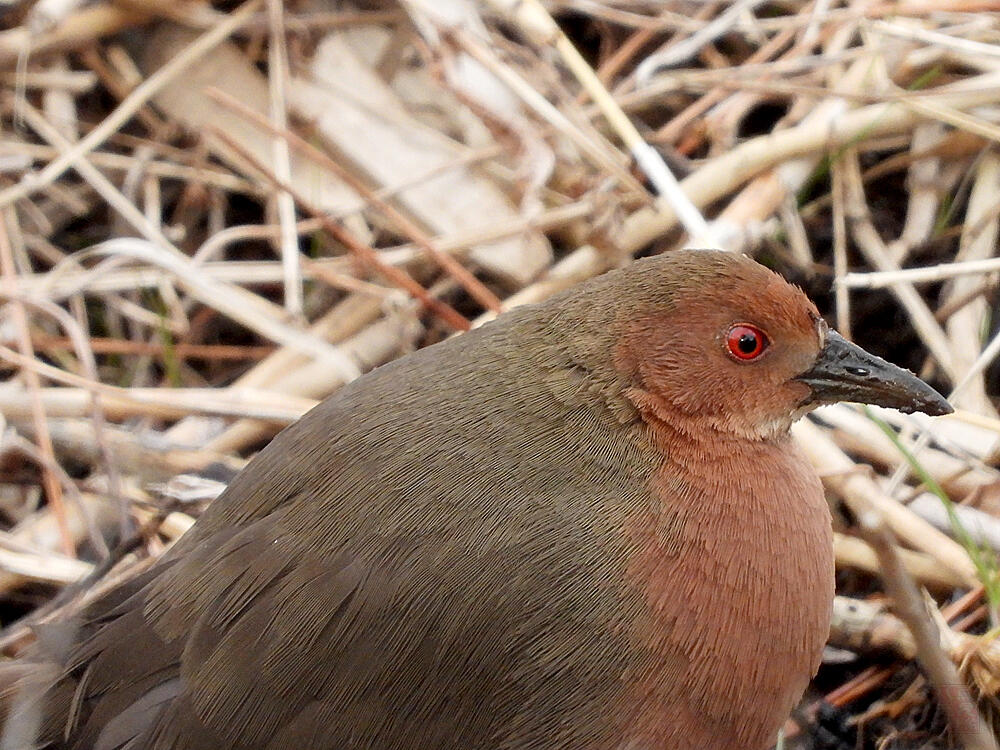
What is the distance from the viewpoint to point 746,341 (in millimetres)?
1877

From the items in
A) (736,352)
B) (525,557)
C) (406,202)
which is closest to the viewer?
(525,557)

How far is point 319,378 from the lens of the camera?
260 centimetres

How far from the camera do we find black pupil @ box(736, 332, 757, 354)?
1.88 meters

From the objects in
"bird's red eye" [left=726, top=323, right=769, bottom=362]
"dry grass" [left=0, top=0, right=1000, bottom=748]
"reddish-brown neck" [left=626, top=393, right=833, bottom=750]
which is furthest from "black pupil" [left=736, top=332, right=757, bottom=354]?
"dry grass" [left=0, top=0, right=1000, bottom=748]

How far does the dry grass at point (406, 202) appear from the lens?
2.45m

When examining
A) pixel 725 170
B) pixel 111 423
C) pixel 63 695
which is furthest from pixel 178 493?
pixel 725 170

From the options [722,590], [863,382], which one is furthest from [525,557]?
[863,382]

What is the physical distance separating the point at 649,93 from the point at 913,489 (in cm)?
109

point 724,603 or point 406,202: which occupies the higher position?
point 406,202

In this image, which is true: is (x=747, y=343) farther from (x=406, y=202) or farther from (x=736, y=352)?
(x=406, y=202)

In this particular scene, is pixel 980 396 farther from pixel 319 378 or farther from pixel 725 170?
pixel 319 378

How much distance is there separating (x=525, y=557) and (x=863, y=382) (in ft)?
1.91

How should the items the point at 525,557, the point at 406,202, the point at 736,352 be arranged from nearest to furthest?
the point at 525,557
the point at 736,352
the point at 406,202

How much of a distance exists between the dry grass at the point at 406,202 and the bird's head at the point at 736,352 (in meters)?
0.33
